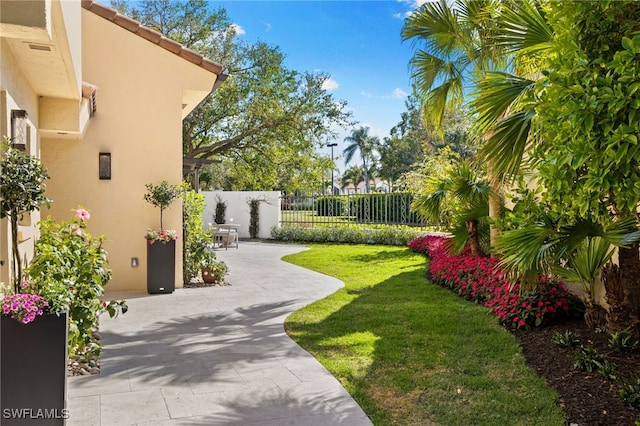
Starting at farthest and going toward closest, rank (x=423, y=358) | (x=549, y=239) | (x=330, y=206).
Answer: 1. (x=330, y=206)
2. (x=423, y=358)
3. (x=549, y=239)

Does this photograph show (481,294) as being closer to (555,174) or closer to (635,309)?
(635,309)

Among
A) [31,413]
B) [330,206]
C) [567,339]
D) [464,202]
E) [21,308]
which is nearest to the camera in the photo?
[21,308]

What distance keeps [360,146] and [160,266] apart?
230 ft

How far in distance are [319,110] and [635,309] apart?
17.4 m

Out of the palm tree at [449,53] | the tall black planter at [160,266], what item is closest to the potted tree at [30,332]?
the tall black planter at [160,266]

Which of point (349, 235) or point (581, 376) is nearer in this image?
point (581, 376)

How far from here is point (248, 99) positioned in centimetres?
2100

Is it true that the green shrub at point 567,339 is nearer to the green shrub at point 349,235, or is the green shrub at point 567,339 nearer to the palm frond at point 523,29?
the palm frond at point 523,29

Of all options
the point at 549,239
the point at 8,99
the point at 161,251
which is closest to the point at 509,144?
the point at 549,239

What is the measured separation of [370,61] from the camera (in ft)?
78.4

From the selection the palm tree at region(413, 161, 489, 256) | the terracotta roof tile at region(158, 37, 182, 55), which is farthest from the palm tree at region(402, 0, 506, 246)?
the terracotta roof tile at region(158, 37, 182, 55)

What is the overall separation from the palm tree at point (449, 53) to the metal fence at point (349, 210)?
10.2 m

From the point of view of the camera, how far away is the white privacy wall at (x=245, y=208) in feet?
77.5

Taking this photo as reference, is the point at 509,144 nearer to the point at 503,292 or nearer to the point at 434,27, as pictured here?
the point at 503,292
